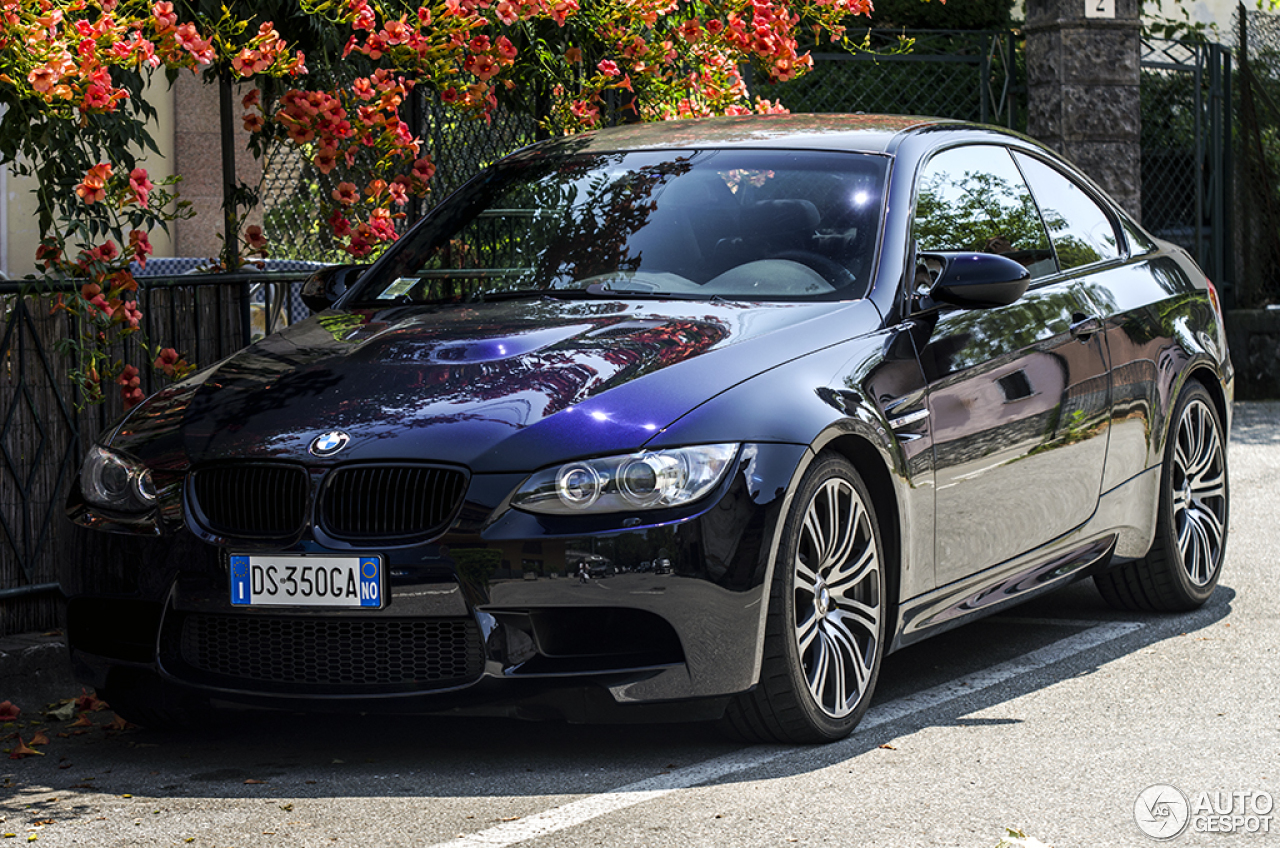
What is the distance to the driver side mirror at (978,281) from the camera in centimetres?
537

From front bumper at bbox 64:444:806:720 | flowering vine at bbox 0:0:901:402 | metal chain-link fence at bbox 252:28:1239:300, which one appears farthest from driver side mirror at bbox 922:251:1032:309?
metal chain-link fence at bbox 252:28:1239:300

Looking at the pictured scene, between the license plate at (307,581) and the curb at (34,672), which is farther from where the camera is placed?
the curb at (34,672)

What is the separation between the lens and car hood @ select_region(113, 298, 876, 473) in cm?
457

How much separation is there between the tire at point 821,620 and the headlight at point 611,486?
0.34 m

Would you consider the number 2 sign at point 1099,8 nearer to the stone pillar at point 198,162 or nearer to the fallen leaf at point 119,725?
the stone pillar at point 198,162

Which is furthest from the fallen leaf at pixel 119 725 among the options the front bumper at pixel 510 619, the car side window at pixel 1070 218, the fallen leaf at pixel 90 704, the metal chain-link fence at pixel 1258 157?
the metal chain-link fence at pixel 1258 157

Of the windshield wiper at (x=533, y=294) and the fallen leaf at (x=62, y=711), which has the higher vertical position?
the windshield wiper at (x=533, y=294)

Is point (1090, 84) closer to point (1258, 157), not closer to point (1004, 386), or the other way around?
point (1258, 157)

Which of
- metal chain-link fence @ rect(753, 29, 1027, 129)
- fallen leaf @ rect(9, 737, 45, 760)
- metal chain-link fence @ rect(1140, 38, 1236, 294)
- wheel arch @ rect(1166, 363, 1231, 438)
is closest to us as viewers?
fallen leaf @ rect(9, 737, 45, 760)

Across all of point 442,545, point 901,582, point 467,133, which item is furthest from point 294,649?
point 467,133

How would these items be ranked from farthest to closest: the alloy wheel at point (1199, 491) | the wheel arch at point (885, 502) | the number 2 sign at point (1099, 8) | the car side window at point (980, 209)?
the number 2 sign at point (1099, 8)
the alloy wheel at point (1199, 491)
the car side window at point (980, 209)
the wheel arch at point (885, 502)

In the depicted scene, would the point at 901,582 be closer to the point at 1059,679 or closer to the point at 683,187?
the point at 1059,679

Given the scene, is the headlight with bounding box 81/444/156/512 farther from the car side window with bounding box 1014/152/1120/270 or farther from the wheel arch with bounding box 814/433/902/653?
the car side window with bounding box 1014/152/1120/270

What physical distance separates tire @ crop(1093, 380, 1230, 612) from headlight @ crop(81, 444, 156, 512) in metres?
3.58
